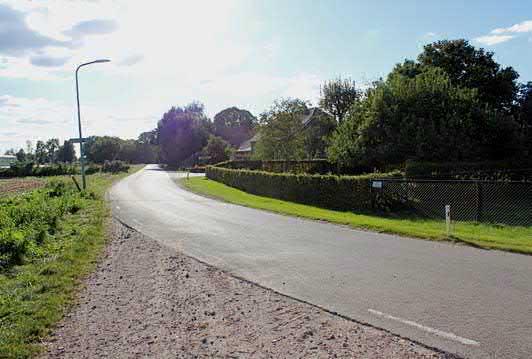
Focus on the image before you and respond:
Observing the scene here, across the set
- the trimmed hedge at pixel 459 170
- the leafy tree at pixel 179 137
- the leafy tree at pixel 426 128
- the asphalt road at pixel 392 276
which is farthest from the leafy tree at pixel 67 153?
the asphalt road at pixel 392 276

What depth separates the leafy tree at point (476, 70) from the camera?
3441cm

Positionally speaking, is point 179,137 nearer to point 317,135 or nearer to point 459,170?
point 317,135

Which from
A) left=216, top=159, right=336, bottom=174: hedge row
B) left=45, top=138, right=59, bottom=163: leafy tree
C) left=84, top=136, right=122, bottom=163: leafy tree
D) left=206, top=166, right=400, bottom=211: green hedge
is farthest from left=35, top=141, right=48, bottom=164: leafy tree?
left=206, top=166, right=400, bottom=211: green hedge

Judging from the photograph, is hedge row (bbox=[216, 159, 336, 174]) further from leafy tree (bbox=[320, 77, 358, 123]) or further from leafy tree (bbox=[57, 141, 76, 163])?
leafy tree (bbox=[57, 141, 76, 163])

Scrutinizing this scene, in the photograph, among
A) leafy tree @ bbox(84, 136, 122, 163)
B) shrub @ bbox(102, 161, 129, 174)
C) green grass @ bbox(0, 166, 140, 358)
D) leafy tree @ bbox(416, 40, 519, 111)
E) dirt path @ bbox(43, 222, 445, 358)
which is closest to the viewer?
dirt path @ bbox(43, 222, 445, 358)

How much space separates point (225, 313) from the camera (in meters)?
5.77

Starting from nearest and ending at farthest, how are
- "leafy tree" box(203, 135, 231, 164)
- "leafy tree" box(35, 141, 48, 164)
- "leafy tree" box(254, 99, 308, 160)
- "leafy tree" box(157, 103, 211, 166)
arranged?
"leafy tree" box(254, 99, 308, 160) < "leafy tree" box(203, 135, 231, 164) < "leafy tree" box(157, 103, 211, 166) < "leafy tree" box(35, 141, 48, 164)

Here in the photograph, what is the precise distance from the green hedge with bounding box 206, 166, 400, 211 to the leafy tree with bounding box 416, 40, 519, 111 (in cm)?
1890

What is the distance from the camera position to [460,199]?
593 inches

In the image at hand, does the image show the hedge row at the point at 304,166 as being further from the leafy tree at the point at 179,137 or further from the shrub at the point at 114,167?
the leafy tree at the point at 179,137

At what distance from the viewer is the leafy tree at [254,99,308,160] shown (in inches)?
1628

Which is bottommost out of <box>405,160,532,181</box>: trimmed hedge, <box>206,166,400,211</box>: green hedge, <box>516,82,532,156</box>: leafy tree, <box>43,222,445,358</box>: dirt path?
<box>43,222,445,358</box>: dirt path

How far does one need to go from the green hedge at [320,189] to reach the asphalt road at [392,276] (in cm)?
466

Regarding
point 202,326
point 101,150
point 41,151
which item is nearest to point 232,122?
point 101,150
